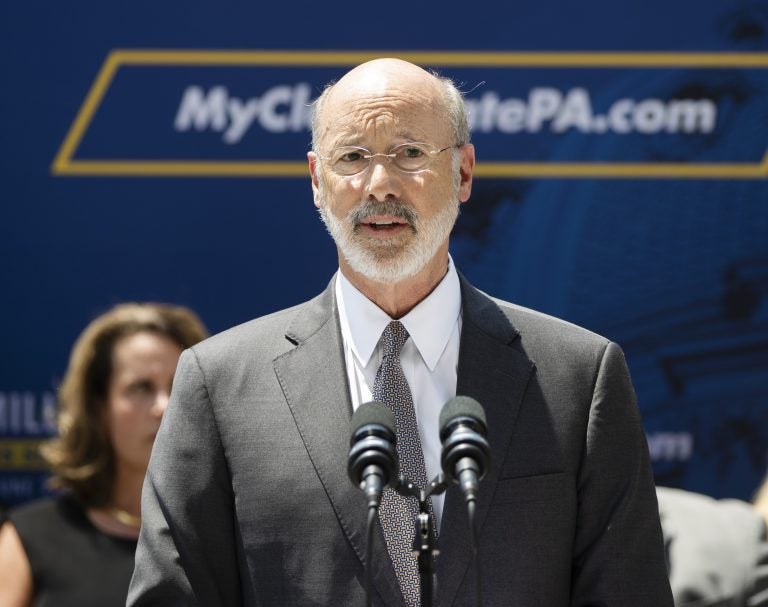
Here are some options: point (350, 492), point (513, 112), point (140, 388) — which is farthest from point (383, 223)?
point (513, 112)

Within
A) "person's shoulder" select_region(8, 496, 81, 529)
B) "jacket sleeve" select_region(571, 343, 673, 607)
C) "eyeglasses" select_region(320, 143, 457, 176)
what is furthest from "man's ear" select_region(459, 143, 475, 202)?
"person's shoulder" select_region(8, 496, 81, 529)

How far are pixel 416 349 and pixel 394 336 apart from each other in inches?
1.9

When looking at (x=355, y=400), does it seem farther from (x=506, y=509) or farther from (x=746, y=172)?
(x=746, y=172)

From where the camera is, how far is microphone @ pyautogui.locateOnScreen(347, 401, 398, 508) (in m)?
1.88

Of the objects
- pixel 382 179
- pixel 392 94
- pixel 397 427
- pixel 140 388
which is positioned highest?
pixel 392 94

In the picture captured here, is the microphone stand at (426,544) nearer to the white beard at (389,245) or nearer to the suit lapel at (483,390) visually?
the suit lapel at (483,390)

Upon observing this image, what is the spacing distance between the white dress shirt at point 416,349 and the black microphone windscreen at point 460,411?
49cm

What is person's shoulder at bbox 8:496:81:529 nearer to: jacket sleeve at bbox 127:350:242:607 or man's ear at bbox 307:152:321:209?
jacket sleeve at bbox 127:350:242:607

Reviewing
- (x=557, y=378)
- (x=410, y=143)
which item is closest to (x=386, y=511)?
(x=557, y=378)

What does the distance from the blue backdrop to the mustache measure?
179cm

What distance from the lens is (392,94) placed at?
97.8 inches

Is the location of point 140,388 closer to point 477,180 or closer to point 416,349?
point 477,180

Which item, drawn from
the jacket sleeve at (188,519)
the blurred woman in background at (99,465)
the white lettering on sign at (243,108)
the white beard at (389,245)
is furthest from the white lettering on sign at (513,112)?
the jacket sleeve at (188,519)

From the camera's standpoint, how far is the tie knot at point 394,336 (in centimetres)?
250
